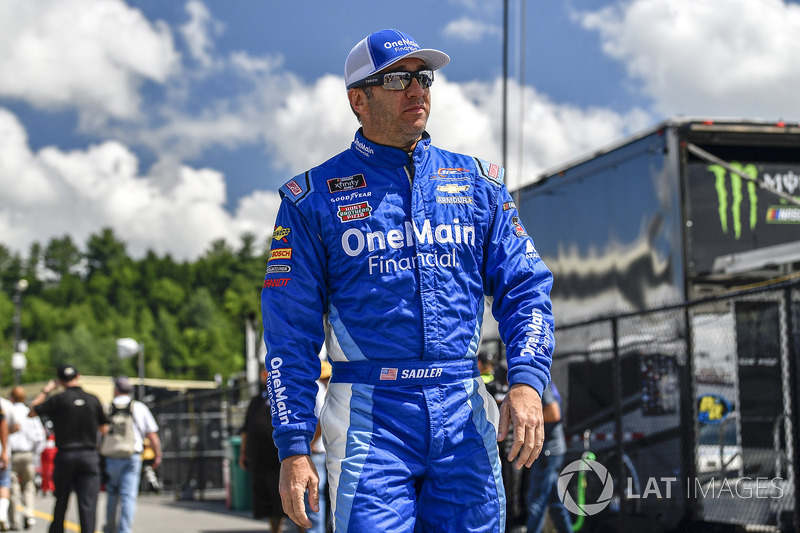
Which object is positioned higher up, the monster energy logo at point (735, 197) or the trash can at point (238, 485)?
the monster energy logo at point (735, 197)

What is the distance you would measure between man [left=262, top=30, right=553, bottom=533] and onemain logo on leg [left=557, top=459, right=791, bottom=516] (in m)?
5.32

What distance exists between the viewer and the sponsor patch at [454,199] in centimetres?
318

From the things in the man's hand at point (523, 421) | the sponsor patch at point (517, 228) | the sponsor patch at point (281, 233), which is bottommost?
the man's hand at point (523, 421)

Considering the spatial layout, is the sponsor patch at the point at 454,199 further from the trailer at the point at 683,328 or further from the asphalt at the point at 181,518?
the asphalt at the point at 181,518

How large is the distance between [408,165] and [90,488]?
742 cm

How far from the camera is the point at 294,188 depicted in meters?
3.22

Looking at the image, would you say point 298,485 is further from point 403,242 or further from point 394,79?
point 394,79

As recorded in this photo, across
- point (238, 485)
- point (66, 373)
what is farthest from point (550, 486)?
point (238, 485)

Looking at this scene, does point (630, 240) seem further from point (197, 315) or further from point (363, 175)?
point (197, 315)

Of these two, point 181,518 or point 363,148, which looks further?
point 181,518

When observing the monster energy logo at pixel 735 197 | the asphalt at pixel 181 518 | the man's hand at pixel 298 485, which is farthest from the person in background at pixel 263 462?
the man's hand at pixel 298 485

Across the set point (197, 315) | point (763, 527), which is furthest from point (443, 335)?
point (197, 315)

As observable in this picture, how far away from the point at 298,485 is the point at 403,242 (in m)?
0.81

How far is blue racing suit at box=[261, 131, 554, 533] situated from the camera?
291cm
